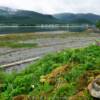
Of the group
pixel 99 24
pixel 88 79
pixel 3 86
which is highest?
pixel 88 79

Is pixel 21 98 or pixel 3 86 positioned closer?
pixel 21 98

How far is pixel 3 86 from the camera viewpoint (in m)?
17.9


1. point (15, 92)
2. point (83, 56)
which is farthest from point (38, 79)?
point (83, 56)

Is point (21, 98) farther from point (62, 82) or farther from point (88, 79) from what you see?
point (88, 79)

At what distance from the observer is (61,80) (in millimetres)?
15227

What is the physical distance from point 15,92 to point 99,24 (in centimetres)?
13703

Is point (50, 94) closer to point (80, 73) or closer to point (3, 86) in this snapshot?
point (80, 73)

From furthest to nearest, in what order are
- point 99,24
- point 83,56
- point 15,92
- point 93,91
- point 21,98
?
point 99,24
point 83,56
point 15,92
point 21,98
point 93,91

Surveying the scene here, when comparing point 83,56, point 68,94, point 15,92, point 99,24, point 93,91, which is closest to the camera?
point 93,91

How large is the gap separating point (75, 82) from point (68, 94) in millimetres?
905

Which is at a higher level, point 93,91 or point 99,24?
point 93,91

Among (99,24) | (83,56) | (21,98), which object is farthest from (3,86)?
(99,24)

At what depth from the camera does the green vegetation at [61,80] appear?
14086 mm

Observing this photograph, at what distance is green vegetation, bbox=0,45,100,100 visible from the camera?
1409 cm
